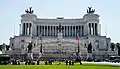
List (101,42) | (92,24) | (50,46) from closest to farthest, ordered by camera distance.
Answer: (50,46), (101,42), (92,24)

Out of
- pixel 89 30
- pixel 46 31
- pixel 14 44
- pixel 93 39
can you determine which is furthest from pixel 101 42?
pixel 14 44

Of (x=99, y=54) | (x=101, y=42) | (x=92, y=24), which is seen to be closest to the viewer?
(x=99, y=54)

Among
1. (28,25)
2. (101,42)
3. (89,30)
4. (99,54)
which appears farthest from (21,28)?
(99,54)

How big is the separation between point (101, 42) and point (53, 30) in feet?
79.0

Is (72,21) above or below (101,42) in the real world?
above

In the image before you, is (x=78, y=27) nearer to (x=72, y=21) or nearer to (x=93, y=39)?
(x=72, y=21)

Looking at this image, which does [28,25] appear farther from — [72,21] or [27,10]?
[72,21]

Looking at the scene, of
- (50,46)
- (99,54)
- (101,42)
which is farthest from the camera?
(101,42)

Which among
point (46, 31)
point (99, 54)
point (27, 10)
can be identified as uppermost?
point (27, 10)

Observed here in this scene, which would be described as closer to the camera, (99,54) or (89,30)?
(99,54)

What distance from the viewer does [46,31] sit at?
112 m

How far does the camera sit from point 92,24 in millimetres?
107375

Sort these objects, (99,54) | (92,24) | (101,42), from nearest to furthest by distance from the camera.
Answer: (99,54) → (101,42) → (92,24)

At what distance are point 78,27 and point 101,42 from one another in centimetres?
1747
